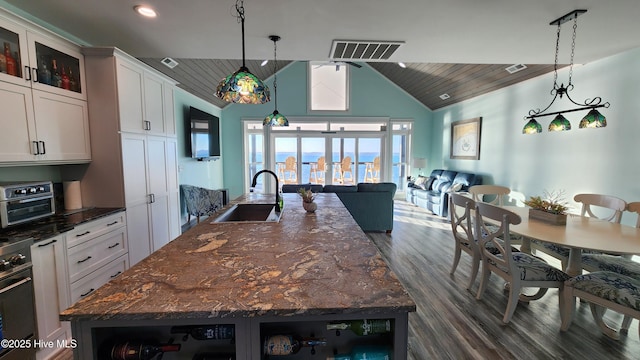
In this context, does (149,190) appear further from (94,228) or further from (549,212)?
(549,212)

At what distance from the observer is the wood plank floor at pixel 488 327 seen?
1.96 metres

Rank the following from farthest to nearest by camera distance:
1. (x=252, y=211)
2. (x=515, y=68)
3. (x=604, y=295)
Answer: (x=515, y=68), (x=252, y=211), (x=604, y=295)

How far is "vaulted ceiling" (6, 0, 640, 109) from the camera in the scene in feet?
7.22

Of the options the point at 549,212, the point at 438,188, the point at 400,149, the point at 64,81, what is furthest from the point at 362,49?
the point at 400,149

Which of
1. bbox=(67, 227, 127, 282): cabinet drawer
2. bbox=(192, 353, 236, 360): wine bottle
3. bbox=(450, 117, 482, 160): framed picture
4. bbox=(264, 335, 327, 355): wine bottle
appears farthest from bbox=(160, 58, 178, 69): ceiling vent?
bbox=(450, 117, 482, 160): framed picture

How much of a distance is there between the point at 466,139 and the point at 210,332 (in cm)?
681

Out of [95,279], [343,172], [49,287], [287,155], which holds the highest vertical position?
[287,155]

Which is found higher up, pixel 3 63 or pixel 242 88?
pixel 3 63

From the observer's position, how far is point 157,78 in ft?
10.3

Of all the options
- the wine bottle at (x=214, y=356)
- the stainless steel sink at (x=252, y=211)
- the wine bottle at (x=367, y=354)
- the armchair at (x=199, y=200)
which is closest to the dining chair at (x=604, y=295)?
the wine bottle at (x=367, y=354)

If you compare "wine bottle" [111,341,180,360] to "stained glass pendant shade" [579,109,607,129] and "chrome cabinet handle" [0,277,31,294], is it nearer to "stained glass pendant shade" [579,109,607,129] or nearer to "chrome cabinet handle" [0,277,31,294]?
"chrome cabinet handle" [0,277,31,294]

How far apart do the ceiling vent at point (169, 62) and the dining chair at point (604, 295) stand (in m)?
5.38

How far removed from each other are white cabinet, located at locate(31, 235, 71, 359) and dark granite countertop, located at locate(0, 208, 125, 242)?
56 millimetres

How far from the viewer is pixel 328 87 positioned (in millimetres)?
7781
